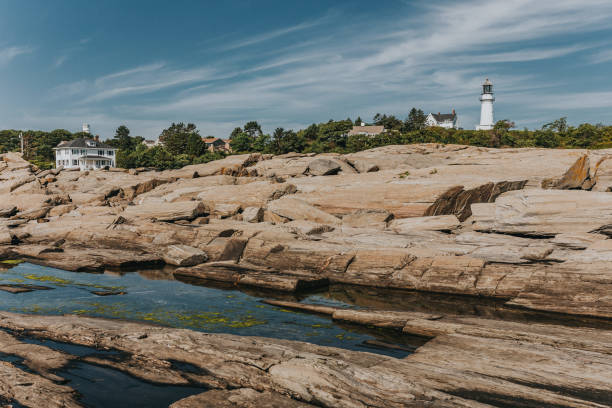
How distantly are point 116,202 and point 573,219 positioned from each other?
1722 inches

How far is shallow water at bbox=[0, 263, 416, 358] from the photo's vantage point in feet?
44.6

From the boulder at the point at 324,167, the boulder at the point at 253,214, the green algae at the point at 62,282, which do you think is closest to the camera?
the green algae at the point at 62,282

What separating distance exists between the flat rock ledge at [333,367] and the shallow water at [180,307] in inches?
92.0

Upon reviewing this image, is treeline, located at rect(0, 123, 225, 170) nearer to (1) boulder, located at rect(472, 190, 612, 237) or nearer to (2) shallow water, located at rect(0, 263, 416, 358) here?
(2) shallow water, located at rect(0, 263, 416, 358)

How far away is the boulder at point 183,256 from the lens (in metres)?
23.8

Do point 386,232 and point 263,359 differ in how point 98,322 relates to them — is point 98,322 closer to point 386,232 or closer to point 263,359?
point 263,359

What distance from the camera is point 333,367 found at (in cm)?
877

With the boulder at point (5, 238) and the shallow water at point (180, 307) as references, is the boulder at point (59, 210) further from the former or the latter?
the shallow water at point (180, 307)

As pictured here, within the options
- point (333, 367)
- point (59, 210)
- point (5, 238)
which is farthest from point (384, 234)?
point (59, 210)

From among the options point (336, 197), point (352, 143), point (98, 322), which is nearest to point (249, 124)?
point (352, 143)

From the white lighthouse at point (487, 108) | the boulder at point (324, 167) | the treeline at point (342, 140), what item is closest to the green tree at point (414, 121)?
the treeline at point (342, 140)

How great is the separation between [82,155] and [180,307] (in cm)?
10461

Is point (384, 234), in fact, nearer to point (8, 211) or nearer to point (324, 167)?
point (324, 167)

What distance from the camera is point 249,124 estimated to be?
424ft
